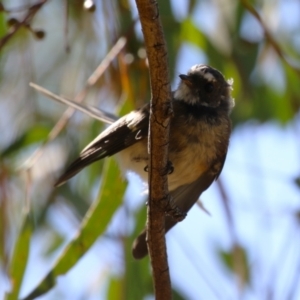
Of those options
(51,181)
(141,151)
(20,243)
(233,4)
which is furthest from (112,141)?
(233,4)

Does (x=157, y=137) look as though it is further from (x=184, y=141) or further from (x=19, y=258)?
(x=19, y=258)

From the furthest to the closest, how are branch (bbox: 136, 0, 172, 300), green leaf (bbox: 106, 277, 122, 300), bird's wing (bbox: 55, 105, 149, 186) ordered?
green leaf (bbox: 106, 277, 122, 300) → bird's wing (bbox: 55, 105, 149, 186) → branch (bbox: 136, 0, 172, 300)

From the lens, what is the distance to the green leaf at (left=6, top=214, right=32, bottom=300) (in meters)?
2.82

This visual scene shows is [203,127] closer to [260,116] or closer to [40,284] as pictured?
[40,284]

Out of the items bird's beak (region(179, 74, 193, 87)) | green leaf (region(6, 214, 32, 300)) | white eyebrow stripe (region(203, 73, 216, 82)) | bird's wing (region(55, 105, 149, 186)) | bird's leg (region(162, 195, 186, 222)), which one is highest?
white eyebrow stripe (region(203, 73, 216, 82))

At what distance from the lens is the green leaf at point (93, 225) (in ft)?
9.23

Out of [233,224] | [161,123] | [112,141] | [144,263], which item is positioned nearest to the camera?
[161,123]

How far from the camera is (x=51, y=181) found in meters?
3.44

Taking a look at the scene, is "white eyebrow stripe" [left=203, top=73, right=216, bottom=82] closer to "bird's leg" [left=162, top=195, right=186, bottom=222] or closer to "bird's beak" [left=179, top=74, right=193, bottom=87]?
"bird's beak" [left=179, top=74, right=193, bottom=87]

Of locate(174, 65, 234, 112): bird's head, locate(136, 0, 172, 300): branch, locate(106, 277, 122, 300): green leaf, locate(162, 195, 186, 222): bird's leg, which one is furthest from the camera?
locate(106, 277, 122, 300): green leaf

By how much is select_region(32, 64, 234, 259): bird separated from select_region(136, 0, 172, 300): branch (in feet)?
0.96

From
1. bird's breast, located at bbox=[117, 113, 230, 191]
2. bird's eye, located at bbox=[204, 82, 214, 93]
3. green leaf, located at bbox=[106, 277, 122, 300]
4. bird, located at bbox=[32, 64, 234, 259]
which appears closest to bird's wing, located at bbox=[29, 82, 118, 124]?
bird, located at bbox=[32, 64, 234, 259]

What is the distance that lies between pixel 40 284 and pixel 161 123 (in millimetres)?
1056

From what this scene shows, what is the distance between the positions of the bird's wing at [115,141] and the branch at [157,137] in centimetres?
48
